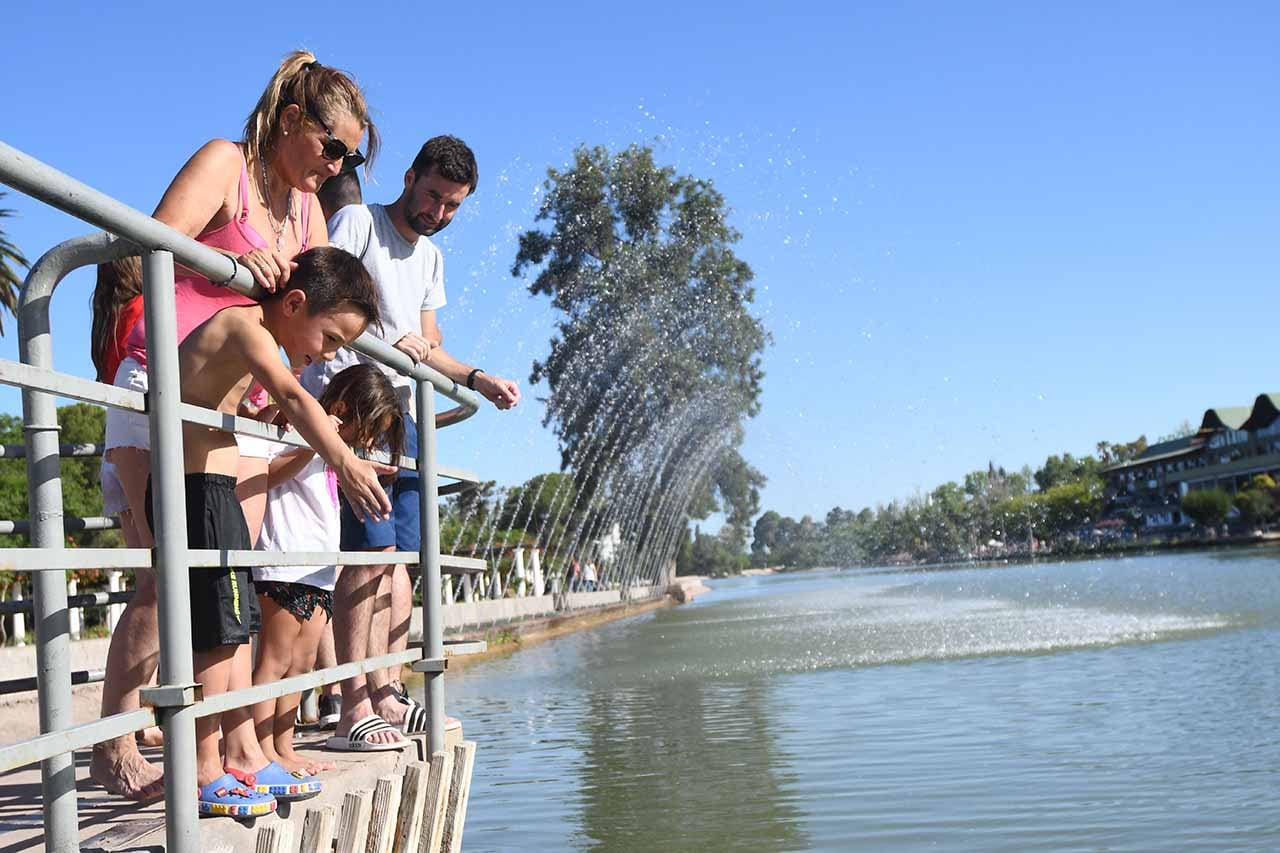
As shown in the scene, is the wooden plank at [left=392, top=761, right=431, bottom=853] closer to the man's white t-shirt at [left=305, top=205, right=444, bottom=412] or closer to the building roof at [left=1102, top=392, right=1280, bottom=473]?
the man's white t-shirt at [left=305, top=205, right=444, bottom=412]

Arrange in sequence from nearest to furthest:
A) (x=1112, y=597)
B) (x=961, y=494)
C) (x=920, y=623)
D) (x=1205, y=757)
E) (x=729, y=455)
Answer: (x=1205, y=757)
(x=920, y=623)
(x=1112, y=597)
(x=729, y=455)
(x=961, y=494)

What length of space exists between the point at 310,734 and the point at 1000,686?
6284 millimetres

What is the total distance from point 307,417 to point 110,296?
2.47ft

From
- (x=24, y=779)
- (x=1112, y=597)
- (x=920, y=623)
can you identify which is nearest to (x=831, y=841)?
(x=24, y=779)

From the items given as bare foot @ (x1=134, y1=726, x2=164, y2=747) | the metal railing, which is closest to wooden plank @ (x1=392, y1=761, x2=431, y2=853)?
bare foot @ (x1=134, y1=726, x2=164, y2=747)

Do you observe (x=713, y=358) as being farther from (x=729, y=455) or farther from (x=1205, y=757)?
(x=1205, y=757)

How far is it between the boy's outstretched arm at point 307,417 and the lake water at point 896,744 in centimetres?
260

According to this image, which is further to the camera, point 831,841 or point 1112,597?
point 1112,597

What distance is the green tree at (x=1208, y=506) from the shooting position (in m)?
91.1

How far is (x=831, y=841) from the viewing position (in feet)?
16.1

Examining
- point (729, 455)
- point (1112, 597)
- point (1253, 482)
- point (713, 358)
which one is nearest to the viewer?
point (1112, 597)

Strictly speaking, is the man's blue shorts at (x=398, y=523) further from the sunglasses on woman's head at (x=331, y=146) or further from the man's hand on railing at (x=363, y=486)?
the man's hand on railing at (x=363, y=486)

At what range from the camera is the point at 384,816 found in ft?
9.76

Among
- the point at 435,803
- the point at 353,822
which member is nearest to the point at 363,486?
the point at 353,822
